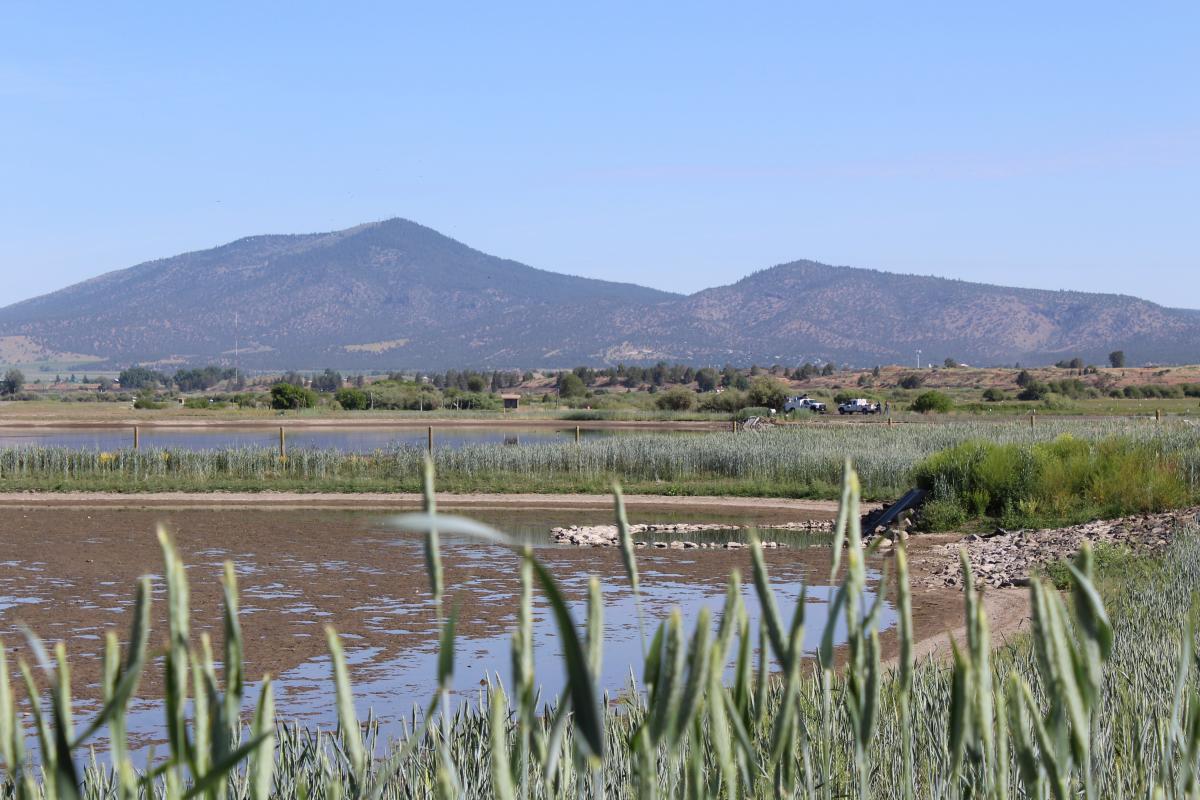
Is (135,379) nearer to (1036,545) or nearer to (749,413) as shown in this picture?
(749,413)

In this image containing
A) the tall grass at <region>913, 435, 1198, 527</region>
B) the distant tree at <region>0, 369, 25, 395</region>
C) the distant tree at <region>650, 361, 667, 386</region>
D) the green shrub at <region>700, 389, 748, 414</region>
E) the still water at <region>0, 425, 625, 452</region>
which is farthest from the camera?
the distant tree at <region>650, 361, 667, 386</region>

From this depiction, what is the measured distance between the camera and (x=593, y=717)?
3.15ft

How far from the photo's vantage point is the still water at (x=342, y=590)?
10.8 m

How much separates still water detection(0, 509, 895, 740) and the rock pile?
5.41ft

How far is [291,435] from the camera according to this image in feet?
178

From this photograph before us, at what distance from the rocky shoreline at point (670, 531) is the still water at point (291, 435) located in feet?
83.2

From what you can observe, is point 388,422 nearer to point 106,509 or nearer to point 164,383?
point 106,509

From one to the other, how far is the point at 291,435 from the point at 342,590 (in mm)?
39774

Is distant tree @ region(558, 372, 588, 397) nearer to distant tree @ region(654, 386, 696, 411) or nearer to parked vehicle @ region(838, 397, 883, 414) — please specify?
distant tree @ region(654, 386, 696, 411)

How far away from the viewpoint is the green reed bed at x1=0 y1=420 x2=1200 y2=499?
28.1 metres

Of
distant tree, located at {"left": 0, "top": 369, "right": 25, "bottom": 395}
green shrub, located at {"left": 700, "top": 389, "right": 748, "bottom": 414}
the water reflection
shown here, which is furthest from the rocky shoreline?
distant tree, located at {"left": 0, "top": 369, "right": 25, "bottom": 395}

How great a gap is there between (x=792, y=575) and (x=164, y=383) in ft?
537

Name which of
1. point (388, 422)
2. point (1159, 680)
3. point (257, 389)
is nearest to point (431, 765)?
point (1159, 680)

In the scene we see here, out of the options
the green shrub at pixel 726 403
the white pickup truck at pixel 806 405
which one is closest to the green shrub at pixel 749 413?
the white pickup truck at pixel 806 405
